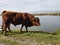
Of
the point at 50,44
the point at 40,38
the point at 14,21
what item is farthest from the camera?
the point at 14,21

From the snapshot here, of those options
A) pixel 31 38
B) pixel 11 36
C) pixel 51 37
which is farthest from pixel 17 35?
pixel 51 37

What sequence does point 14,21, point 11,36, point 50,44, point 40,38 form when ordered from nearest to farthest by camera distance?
point 50,44
point 40,38
point 11,36
point 14,21

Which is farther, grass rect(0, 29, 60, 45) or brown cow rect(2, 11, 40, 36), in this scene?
brown cow rect(2, 11, 40, 36)

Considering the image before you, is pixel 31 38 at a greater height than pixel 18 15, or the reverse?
pixel 18 15

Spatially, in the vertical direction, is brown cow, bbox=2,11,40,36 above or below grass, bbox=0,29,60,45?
above

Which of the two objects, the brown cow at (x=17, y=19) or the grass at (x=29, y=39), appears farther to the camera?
the brown cow at (x=17, y=19)

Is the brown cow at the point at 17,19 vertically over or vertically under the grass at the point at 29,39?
over

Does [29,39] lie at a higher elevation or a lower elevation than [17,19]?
lower

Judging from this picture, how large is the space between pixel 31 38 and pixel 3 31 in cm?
441

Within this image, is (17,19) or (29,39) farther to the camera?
(17,19)

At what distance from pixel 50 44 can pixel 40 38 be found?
1.92 meters

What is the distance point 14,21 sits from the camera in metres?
22.3

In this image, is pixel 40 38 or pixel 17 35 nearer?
pixel 40 38

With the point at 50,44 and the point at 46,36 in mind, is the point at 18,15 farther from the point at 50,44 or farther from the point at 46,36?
the point at 50,44
